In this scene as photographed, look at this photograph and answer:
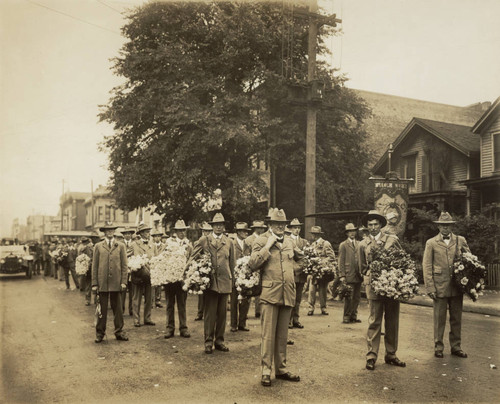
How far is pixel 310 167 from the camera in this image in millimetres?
19812

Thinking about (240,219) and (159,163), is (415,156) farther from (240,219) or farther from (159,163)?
(159,163)

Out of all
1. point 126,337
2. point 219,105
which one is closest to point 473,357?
point 126,337

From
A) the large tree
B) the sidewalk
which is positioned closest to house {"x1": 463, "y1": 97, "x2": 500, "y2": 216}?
the large tree

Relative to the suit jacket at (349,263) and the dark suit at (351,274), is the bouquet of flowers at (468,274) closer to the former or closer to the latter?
the dark suit at (351,274)

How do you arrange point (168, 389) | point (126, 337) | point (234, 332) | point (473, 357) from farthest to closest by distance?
1. point (234, 332)
2. point (126, 337)
3. point (473, 357)
4. point (168, 389)

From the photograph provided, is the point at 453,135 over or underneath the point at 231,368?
over

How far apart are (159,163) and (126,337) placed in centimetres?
1644

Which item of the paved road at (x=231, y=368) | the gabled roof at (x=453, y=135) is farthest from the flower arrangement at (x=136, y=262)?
the gabled roof at (x=453, y=135)

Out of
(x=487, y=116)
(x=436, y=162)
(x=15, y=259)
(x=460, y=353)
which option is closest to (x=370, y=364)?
(x=460, y=353)

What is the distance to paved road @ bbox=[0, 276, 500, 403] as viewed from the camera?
249 inches

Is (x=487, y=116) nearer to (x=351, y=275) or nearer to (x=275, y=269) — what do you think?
(x=351, y=275)

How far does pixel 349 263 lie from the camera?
1229cm

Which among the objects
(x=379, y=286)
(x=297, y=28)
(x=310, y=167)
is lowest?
(x=379, y=286)

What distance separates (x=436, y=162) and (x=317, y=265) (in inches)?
784
